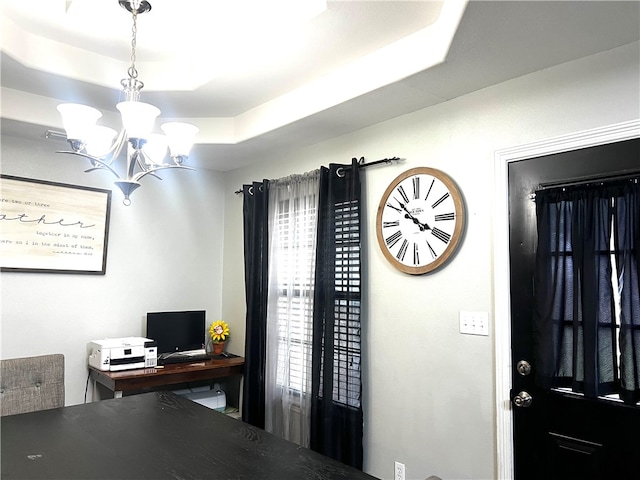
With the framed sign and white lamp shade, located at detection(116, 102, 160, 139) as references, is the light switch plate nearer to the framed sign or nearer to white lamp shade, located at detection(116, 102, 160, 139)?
white lamp shade, located at detection(116, 102, 160, 139)

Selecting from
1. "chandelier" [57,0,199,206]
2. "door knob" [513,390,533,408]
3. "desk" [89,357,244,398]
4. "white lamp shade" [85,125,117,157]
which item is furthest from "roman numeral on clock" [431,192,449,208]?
"desk" [89,357,244,398]

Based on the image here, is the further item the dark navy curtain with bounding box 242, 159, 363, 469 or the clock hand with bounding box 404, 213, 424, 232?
the dark navy curtain with bounding box 242, 159, 363, 469

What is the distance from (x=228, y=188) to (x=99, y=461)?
3.05 metres

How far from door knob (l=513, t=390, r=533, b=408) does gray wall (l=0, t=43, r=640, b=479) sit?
0.12m

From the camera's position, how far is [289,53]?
257cm

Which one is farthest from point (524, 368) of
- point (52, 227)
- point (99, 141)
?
point (52, 227)

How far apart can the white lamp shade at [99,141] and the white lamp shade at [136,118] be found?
0.16 meters

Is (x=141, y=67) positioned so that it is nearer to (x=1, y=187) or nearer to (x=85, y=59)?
(x=85, y=59)

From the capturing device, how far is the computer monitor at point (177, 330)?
12.5 ft

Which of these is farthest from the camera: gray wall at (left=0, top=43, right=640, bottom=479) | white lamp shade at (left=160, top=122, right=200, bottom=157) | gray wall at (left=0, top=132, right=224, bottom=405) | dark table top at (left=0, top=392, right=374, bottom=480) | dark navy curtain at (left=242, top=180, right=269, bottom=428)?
dark navy curtain at (left=242, top=180, right=269, bottom=428)

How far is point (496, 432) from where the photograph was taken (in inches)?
91.7

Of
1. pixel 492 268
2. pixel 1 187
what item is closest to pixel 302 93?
pixel 492 268

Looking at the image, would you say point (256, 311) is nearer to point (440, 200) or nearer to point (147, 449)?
point (440, 200)

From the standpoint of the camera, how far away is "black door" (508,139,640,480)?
78.1 inches
